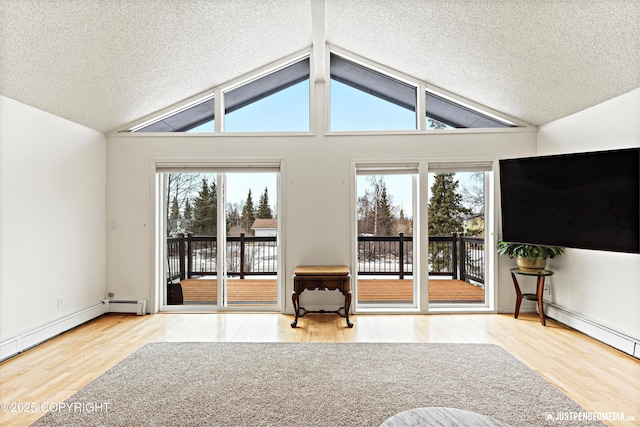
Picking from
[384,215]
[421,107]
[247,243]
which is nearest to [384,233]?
[384,215]

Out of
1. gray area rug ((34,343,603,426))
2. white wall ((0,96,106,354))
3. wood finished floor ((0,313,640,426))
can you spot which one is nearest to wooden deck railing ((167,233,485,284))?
wood finished floor ((0,313,640,426))

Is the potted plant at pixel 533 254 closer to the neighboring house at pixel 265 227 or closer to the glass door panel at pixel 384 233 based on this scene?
the glass door panel at pixel 384 233

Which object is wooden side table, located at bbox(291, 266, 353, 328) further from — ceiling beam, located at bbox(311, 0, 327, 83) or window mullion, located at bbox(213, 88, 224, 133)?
ceiling beam, located at bbox(311, 0, 327, 83)

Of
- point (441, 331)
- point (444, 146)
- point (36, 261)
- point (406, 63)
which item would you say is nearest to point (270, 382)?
point (441, 331)

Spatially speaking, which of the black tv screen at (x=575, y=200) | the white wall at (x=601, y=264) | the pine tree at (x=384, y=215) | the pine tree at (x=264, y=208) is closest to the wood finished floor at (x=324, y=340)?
the white wall at (x=601, y=264)

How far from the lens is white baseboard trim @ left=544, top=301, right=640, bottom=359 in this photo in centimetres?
302

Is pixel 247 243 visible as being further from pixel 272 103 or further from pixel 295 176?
pixel 272 103

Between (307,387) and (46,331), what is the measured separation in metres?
2.90

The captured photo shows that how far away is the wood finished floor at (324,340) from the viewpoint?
2420 mm

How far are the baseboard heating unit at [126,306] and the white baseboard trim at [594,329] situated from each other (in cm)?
514

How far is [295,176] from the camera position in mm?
4359

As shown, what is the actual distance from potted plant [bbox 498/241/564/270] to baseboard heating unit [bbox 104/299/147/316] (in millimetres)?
4629

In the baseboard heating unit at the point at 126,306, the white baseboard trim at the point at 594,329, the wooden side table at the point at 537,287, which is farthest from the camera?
the baseboard heating unit at the point at 126,306

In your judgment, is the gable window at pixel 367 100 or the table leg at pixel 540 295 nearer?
the table leg at pixel 540 295
